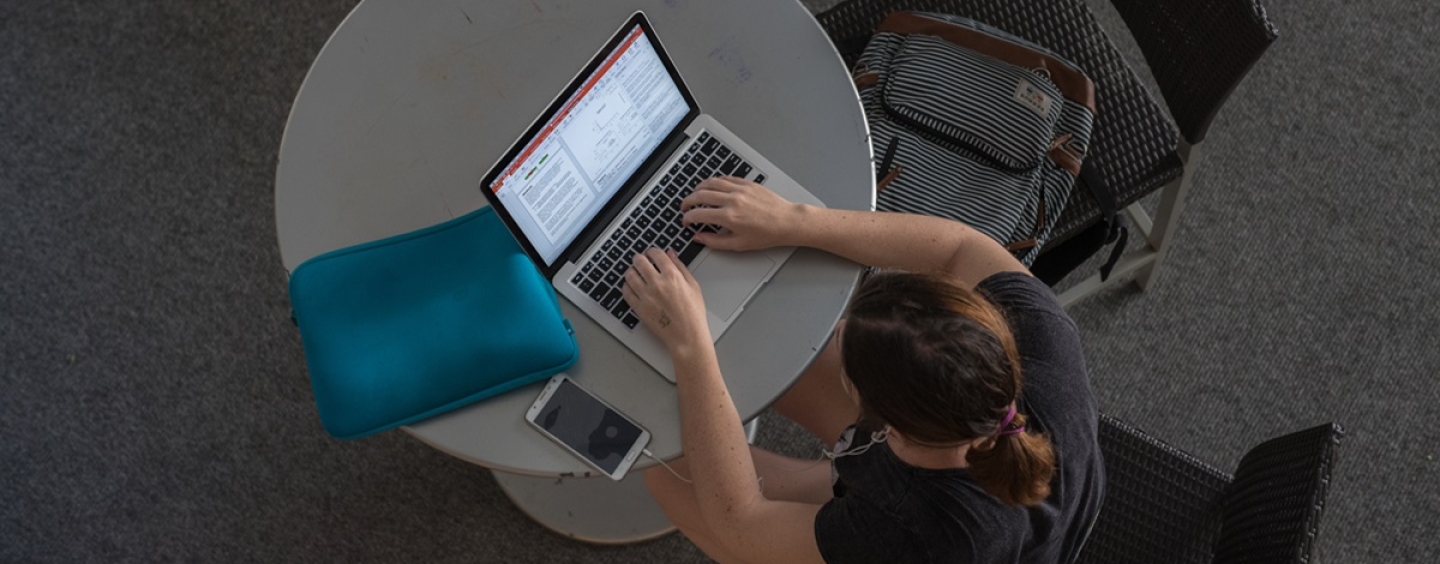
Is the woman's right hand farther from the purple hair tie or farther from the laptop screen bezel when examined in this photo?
the purple hair tie

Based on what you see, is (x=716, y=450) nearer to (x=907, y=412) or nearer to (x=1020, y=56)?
(x=907, y=412)

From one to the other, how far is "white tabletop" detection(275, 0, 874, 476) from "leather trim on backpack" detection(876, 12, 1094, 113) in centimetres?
23

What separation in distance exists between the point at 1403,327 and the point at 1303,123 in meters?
0.42

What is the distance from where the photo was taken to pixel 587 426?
1.25 m

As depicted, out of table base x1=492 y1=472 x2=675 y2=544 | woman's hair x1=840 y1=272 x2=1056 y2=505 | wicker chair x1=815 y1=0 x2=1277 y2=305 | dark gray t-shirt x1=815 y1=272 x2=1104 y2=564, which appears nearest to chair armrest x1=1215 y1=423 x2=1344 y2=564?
dark gray t-shirt x1=815 y1=272 x2=1104 y2=564

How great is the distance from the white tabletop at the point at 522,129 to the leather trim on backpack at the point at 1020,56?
0.23 metres

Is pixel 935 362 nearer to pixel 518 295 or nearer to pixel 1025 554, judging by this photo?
pixel 1025 554

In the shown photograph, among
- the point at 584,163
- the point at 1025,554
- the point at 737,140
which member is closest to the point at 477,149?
the point at 584,163

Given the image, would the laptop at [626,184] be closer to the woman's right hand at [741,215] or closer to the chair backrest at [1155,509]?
the woman's right hand at [741,215]

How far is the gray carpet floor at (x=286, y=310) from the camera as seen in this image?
1.89 metres

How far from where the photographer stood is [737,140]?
1.36m

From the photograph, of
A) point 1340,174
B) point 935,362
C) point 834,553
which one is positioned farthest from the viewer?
point 1340,174

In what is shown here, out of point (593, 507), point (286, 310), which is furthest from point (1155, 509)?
point (286, 310)

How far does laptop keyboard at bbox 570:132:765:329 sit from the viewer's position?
129 cm
